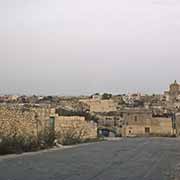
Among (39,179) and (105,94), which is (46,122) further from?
(105,94)


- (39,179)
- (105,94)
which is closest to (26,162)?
(39,179)

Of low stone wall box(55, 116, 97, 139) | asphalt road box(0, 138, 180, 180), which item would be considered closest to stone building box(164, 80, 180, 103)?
low stone wall box(55, 116, 97, 139)

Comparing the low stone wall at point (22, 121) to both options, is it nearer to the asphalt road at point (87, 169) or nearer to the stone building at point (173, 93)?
the asphalt road at point (87, 169)

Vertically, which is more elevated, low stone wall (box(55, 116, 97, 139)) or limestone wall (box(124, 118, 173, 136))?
low stone wall (box(55, 116, 97, 139))

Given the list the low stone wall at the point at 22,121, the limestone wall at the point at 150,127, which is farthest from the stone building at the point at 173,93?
the low stone wall at the point at 22,121

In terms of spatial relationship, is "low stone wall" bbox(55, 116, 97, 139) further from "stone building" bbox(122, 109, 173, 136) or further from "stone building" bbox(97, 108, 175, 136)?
"stone building" bbox(122, 109, 173, 136)

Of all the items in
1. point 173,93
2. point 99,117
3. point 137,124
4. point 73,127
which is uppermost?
point 173,93

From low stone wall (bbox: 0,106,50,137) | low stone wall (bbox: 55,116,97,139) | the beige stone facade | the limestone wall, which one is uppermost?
low stone wall (bbox: 0,106,50,137)

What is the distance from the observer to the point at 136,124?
74.6 metres

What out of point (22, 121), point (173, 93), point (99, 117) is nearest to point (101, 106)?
point (99, 117)

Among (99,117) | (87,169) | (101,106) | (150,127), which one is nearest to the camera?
(87,169)

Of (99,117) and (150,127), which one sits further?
(99,117)

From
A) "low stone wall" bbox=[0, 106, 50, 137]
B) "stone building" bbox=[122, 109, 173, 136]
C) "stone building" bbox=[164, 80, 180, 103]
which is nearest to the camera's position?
"low stone wall" bbox=[0, 106, 50, 137]

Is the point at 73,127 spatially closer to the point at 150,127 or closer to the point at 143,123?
the point at 150,127
